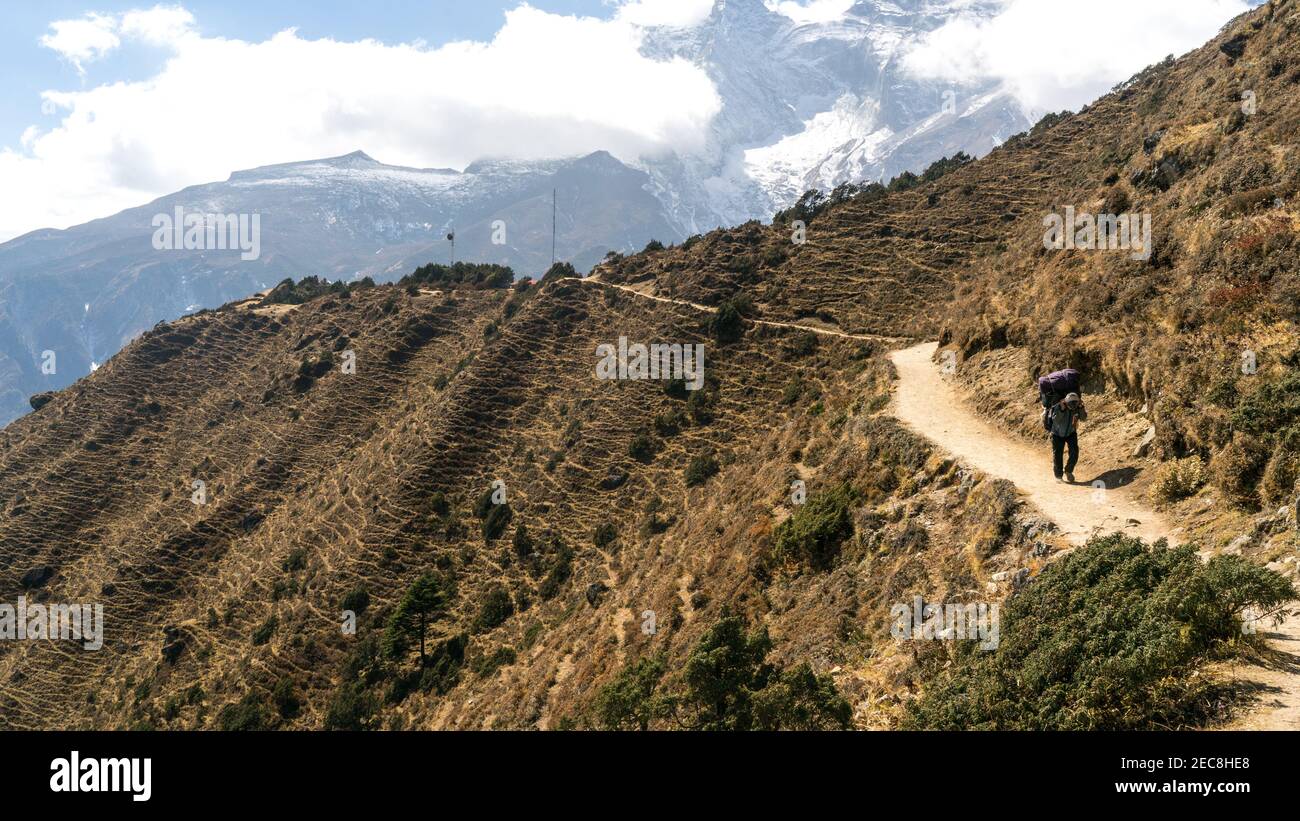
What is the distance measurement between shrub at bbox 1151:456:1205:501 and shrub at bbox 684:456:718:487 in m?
23.8

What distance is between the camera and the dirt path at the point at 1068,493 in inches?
256

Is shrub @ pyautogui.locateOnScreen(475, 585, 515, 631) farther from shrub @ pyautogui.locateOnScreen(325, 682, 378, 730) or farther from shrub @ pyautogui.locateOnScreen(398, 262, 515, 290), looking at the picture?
shrub @ pyautogui.locateOnScreen(398, 262, 515, 290)

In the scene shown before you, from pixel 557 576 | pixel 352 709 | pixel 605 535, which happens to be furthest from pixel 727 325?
pixel 352 709

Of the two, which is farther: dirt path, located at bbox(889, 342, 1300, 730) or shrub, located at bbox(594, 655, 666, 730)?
shrub, located at bbox(594, 655, 666, 730)

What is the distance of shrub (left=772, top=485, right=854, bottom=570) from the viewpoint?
1712 cm

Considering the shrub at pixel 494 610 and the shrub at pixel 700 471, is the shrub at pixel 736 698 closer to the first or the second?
the shrub at pixel 700 471

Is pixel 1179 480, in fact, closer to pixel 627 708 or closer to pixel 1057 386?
pixel 1057 386

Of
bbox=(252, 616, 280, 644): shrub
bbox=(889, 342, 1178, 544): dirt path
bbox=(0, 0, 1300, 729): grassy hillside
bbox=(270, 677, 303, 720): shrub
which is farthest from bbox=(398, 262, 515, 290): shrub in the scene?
bbox=(889, 342, 1178, 544): dirt path

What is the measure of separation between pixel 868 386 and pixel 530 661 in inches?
651

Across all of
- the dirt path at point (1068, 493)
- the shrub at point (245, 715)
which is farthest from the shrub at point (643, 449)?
the shrub at point (245, 715)

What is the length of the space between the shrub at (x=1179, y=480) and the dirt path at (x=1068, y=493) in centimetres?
37

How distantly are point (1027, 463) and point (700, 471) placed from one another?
2107cm

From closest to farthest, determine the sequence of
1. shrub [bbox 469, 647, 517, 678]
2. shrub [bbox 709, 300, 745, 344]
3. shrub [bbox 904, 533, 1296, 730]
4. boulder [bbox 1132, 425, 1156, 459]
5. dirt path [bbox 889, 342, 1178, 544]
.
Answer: shrub [bbox 904, 533, 1296, 730]
dirt path [bbox 889, 342, 1178, 544]
boulder [bbox 1132, 425, 1156, 459]
shrub [bbox 469, 647, 517, 678]
shrub [bbox 709, 300, 745, 344]
